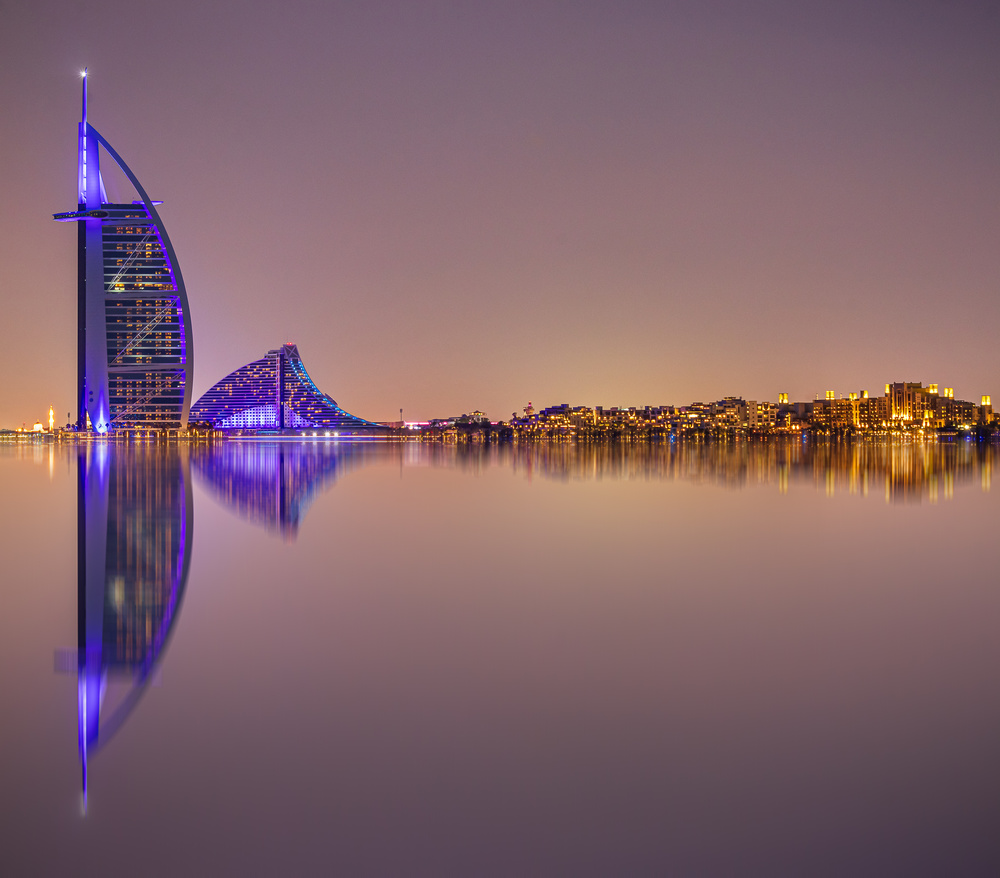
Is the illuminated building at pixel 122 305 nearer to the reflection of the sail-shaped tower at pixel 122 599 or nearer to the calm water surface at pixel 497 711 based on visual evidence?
the reflection of the sail-shaped tower at pixel 122 599

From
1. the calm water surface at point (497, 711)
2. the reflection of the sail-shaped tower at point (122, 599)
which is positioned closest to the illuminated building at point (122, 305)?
the reflection of the sail-shaped tower at point (122, 599)

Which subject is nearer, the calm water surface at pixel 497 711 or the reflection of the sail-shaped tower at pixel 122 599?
the calm water surface at pixel 497 711

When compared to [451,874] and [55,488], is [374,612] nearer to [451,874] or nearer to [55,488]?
[451,874]

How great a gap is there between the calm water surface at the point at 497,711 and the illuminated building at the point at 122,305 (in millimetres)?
107811

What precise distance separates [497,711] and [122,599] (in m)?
6.10

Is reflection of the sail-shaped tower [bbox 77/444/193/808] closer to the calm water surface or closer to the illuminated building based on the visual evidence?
the calm water surface

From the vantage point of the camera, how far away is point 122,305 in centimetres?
11456

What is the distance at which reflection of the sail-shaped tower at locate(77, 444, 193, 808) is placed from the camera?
21.8 feet

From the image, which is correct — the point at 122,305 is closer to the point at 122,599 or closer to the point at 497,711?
the point at 122,599

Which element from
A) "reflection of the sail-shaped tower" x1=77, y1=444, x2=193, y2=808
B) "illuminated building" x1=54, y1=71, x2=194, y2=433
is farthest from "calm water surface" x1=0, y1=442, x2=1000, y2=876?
"illuminated building" x1=54, y1=71, x2=194, y2=433

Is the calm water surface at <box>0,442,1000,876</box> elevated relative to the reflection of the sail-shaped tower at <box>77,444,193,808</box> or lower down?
lower down

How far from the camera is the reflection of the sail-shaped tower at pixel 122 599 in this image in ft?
21.8

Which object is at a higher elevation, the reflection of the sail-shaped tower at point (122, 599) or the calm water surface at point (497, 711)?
the reflection of the sail-shaped tower at point (122, 599)

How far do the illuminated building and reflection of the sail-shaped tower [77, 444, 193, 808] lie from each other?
323 feet
